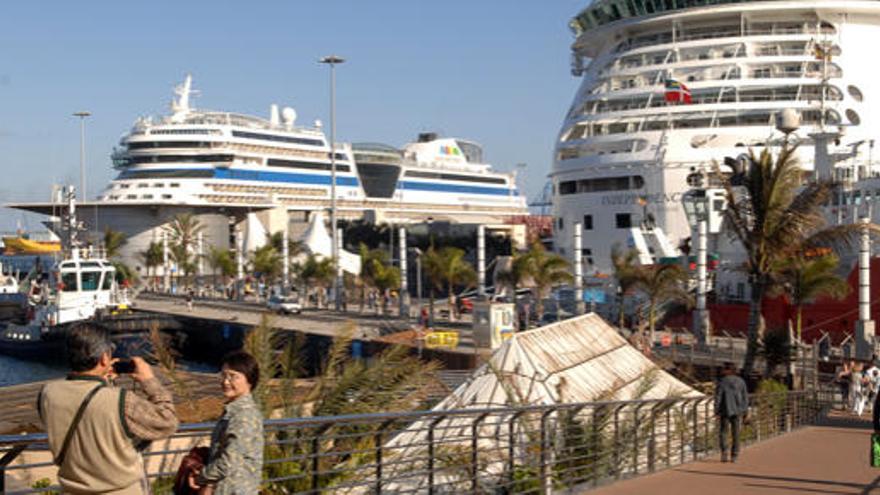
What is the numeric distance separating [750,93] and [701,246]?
610 inches

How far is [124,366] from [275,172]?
8993cm

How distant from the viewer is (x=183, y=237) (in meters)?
72.1

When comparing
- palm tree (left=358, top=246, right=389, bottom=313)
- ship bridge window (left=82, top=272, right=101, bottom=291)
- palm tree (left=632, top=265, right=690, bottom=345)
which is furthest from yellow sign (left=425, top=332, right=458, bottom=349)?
ship bridge window (left=82, top=272, right=101, bottom=291)

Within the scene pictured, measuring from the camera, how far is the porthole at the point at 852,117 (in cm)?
4478

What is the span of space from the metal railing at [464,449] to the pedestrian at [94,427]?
30 cm

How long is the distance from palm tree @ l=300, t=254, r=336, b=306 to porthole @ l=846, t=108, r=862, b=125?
80.6 feet

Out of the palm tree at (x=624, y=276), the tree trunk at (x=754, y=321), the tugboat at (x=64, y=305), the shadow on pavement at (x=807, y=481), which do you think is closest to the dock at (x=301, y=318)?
the tugboat at (x=64, y=305)

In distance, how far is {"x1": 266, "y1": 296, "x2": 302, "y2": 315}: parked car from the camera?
153 ft

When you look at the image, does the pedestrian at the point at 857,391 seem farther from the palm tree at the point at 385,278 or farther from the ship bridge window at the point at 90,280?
the ship bridge window at the point at 90,280

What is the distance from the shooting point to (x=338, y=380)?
834 cm

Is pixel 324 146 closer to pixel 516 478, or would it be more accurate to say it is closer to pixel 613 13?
pixel 613 13

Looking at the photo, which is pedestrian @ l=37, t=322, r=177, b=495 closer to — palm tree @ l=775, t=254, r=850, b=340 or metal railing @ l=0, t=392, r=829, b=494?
metal railing @ l=0, t=392, r=829, b=494

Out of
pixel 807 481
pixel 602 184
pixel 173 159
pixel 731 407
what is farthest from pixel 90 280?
pixel 173 159

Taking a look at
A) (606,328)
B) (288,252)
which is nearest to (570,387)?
(606,328)
